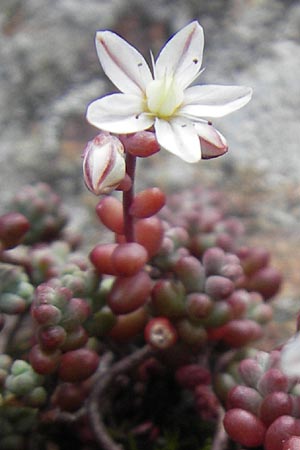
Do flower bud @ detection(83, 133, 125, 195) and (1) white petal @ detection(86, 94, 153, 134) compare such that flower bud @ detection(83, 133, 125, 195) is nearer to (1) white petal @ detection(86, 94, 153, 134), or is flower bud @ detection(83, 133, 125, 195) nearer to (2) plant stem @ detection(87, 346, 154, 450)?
(1) white petal @ detection(86, 94, 153, 134)

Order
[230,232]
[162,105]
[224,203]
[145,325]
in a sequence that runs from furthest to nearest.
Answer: [224,203], [230,232], [145,325], [162,105]

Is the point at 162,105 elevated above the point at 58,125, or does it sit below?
above

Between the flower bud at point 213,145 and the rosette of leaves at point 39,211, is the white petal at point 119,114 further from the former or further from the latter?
the rosette of leaves at point 39,211

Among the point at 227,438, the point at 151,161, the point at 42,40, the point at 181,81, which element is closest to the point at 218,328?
the point at 227,438

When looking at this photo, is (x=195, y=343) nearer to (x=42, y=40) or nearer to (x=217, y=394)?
(x=217, y=394)

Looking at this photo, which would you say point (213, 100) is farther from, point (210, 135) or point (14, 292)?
point (14, 292)

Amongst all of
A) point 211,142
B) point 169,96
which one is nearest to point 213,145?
point 211,142

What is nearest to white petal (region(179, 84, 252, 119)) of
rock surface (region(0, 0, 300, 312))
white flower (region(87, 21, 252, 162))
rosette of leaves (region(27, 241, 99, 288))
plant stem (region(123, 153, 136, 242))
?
white flower (region(87, 21, 252, 162))

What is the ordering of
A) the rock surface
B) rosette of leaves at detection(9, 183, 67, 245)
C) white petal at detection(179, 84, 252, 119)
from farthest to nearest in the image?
the rock surface → rosette of leaves at detection(9, 183, 67, 245) → white petal at detection(179, 84, 252, 119)
